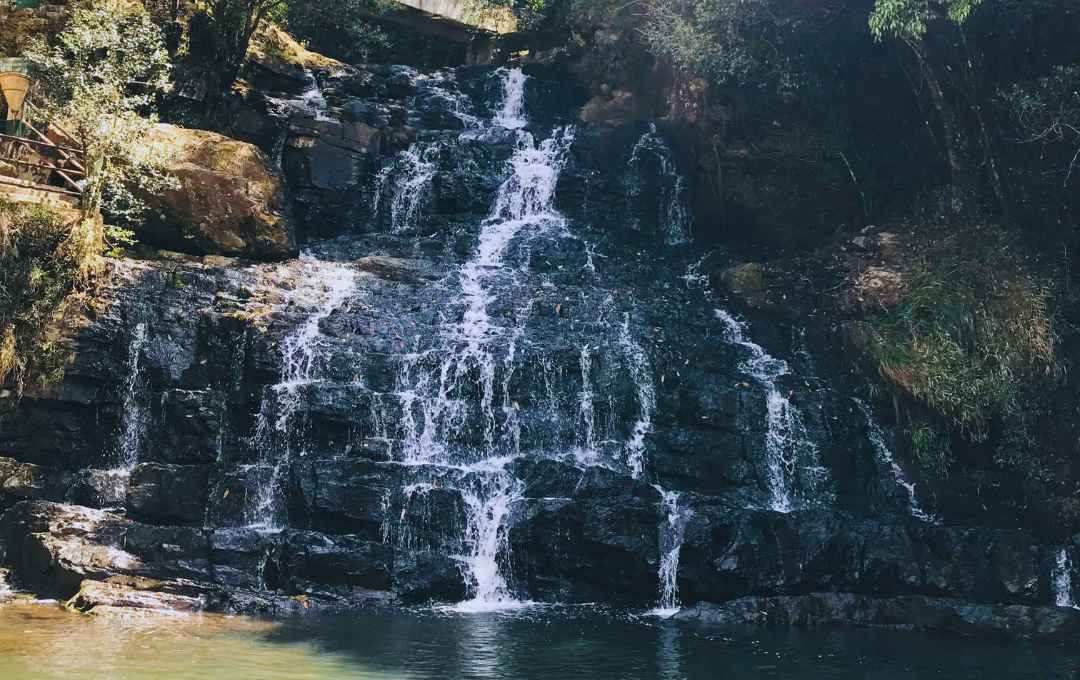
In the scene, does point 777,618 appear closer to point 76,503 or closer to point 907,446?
point 907,446

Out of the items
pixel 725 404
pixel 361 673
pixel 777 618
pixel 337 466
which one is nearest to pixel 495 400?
pixel 337 466

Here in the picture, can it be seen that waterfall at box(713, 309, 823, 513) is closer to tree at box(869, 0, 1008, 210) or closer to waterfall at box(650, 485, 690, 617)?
waterfall at box(650, 485, 690, 617)

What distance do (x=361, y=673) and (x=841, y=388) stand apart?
484 inches

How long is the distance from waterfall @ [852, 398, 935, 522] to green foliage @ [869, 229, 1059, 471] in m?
0.49

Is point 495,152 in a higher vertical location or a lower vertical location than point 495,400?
higher

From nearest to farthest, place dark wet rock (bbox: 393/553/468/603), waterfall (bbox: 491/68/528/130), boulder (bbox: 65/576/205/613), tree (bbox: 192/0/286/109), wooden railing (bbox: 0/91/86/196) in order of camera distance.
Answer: boulder (bbox: 65/576/205/613) → dark wet rock (bbox: 393/553/468/603) → wooden railing (bbox: 0/91/86/196) → tree (bbox: 192/0/286/109) → waterfall (bbox: 491/68/528/130)

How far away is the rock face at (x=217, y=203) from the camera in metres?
20.0

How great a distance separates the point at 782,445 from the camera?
1769 cm

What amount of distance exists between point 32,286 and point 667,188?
51.6ft

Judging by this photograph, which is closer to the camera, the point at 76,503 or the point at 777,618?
the point at 777,618

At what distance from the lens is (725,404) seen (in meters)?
18.1

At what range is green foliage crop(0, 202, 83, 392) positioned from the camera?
16266 mm

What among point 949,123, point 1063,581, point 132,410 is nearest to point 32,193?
point 132,410

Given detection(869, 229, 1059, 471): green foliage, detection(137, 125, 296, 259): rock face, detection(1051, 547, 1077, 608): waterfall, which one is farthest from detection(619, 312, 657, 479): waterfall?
detection(137, 125, 296, 259): rock face
